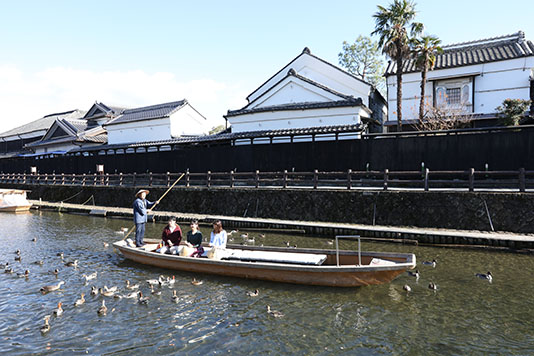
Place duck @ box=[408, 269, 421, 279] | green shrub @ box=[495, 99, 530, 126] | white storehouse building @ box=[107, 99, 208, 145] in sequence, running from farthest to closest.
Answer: white storehouse building @ box=[107, 99, 208, 145]
green shrub @ box=[495, 99, 530, 126]
duck @ box=[408, 269, 421, 279]

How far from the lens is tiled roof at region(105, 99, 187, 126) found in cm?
3609

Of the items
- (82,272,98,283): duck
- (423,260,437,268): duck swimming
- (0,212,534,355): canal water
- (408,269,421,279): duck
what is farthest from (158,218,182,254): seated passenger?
(423,260,437,268): duck swimming

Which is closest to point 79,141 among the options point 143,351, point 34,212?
point 34,212

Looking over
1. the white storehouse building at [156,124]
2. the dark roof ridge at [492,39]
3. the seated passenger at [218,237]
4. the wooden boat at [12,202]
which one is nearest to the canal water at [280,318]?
the seated passenger at [218,237]

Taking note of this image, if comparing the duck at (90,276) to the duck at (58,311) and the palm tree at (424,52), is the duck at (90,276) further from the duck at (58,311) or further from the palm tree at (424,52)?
the palm tree at (424,52)

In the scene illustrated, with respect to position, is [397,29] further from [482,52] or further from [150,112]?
[150,112]

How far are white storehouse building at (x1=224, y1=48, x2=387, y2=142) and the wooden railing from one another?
5.17m

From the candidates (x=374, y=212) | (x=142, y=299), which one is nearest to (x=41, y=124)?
(x=374, y=212)

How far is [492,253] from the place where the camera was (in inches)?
491

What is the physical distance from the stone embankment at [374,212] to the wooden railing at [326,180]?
1.97 feet

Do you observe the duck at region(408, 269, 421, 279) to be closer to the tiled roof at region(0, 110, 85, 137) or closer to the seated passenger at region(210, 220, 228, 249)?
the seated passenger at region(210, 220, 228, 249)

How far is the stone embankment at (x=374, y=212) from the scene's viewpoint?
13867 millimetres

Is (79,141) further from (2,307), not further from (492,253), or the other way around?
(492,253)

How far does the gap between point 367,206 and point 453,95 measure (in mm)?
15993
